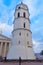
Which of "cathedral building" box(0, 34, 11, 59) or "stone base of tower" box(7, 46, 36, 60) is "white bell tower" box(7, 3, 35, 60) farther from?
"cathedral building" box(0, 34, 11, 59)

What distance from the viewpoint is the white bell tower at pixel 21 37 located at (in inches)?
967

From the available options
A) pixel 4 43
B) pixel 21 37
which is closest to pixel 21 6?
pixel 21 37

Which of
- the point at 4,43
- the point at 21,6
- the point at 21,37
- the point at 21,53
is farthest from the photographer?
the point at 4,43

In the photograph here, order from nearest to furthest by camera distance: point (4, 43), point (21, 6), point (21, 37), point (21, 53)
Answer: point (21, 53) → point (21, 37) → point (21, 6) → point (4, 43)

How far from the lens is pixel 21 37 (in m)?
25.9

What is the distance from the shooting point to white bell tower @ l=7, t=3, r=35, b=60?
24.6 m

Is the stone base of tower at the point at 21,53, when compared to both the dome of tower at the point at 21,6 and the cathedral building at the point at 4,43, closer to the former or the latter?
the dome of tower at the point at 21,6

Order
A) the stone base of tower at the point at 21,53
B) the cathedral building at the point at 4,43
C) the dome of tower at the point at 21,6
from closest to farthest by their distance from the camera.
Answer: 1. the stone base of tower at the point at 21,53
2. the dome of tower at the point at 21,6
3. the cathedral building at the point at 4,43

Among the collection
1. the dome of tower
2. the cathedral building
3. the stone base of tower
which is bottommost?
the stone base of tower

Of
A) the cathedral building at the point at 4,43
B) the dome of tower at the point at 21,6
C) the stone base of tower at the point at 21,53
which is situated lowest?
the stone base of tower at the point at 21,53

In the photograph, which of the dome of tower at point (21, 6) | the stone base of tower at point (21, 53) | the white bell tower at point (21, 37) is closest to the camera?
the stone base of tower at point (21, 53)

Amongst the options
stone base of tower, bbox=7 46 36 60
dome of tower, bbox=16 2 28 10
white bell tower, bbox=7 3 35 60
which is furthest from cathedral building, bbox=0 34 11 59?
stone base of tower, bbox=7 46 36 60

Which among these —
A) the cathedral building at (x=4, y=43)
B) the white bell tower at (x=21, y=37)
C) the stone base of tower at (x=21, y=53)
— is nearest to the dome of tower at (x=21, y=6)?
the white bell tower at (x=21, y=37)

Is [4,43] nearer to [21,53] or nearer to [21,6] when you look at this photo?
[21,6]
